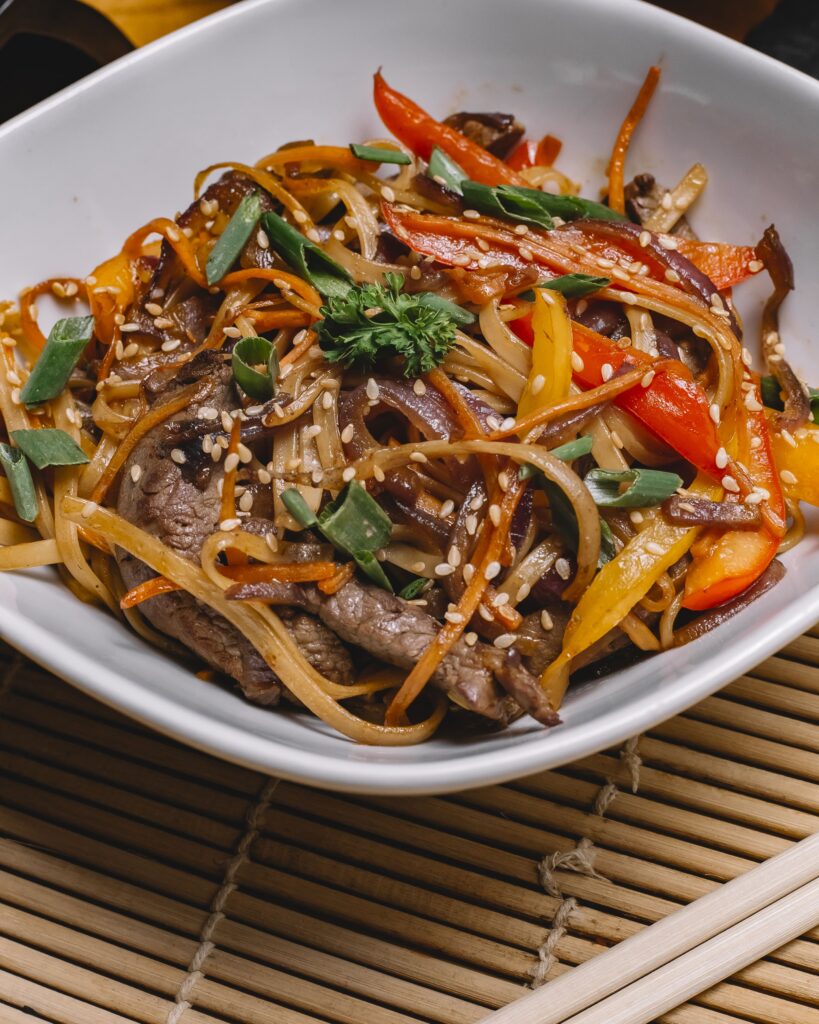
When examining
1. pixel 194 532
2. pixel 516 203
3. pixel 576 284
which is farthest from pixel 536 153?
pixel 194 532

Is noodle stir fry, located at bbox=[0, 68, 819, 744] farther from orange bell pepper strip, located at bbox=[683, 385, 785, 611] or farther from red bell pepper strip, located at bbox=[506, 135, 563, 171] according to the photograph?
red bell pepper strip, located at bbox=[506, 135, 563, 171]

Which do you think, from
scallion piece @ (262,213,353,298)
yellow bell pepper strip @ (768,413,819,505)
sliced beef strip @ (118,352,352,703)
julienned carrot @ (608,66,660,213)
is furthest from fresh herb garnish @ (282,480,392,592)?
julienned carrot @ (608,66,660,213)

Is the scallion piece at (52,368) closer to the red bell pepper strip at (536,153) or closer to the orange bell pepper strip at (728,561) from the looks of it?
the red bell pepper strip at (536,153)

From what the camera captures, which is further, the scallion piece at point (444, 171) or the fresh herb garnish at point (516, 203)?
the scallion piece at point (444, 171)

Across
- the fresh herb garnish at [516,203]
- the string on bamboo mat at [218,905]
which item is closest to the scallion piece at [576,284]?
the fresh herb garnish at [516,203]

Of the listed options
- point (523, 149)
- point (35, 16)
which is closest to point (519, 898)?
point (523, 149)

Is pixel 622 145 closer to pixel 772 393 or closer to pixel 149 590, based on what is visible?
pixel 772 393

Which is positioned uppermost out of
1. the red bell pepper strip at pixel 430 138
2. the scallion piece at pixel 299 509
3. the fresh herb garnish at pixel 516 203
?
the red bell pepper strip at pixel 430 138
